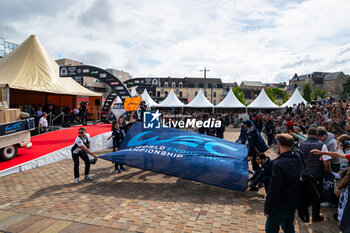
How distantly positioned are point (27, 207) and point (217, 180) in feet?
14.3

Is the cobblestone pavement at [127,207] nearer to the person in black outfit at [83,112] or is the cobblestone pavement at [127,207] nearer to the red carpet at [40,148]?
the red carpet at [40,148]

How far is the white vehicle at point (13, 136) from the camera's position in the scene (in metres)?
7.07

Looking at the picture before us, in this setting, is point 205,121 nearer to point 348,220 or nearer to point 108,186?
point 108,186

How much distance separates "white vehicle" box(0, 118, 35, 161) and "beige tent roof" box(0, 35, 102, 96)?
582 cm

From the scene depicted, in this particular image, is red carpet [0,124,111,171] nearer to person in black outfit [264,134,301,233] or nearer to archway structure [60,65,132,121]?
archway structure [60,65,132,121]

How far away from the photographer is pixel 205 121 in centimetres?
833

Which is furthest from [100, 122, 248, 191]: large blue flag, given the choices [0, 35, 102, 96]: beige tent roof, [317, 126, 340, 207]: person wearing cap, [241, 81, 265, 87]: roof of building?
[241, 81, 265, 87]: roof of building

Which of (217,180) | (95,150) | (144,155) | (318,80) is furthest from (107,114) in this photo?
(318,80)

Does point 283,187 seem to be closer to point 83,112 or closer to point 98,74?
point 98,74

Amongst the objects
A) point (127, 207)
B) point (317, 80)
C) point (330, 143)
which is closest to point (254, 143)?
point (330, 143)

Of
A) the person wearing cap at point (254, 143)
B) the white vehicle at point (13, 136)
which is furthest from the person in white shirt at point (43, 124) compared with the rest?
the person wearing cap at point (254, 143)

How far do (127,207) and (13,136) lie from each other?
5593 mm

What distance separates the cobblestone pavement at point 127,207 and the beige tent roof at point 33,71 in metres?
8.65

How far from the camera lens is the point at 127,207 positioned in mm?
4672
